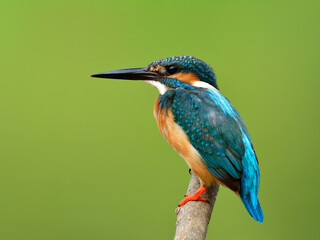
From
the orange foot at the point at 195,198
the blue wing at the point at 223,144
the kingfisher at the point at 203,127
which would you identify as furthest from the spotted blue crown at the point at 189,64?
the orange foot at the point at 195,198

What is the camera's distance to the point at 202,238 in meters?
1.30

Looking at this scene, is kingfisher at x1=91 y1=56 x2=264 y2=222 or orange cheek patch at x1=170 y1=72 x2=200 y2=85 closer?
kingfisher at x1=91 y1=56 x2=264 y2=222

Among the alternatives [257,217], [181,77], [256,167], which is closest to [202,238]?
[257,217]

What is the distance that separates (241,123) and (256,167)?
16cm

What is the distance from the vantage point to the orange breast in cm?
157

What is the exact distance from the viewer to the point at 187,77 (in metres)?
1.65

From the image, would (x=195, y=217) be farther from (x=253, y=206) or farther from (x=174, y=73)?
(x=174, y=73)

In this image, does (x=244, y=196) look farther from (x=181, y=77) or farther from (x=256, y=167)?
(x=181, y=77)

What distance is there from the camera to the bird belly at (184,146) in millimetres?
1569

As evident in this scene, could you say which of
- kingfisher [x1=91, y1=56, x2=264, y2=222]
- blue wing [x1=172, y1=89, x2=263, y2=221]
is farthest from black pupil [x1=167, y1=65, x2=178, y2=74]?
blue wing [x1=172, y1=89, x2=263, y2=221]

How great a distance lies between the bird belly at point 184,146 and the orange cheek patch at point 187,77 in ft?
0.43

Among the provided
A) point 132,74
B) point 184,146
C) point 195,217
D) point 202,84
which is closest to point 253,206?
point 195,217

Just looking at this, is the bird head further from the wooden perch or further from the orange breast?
the wooden perch

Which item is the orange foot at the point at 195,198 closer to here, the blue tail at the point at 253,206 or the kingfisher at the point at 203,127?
the kingfisher at the point at 203,127
